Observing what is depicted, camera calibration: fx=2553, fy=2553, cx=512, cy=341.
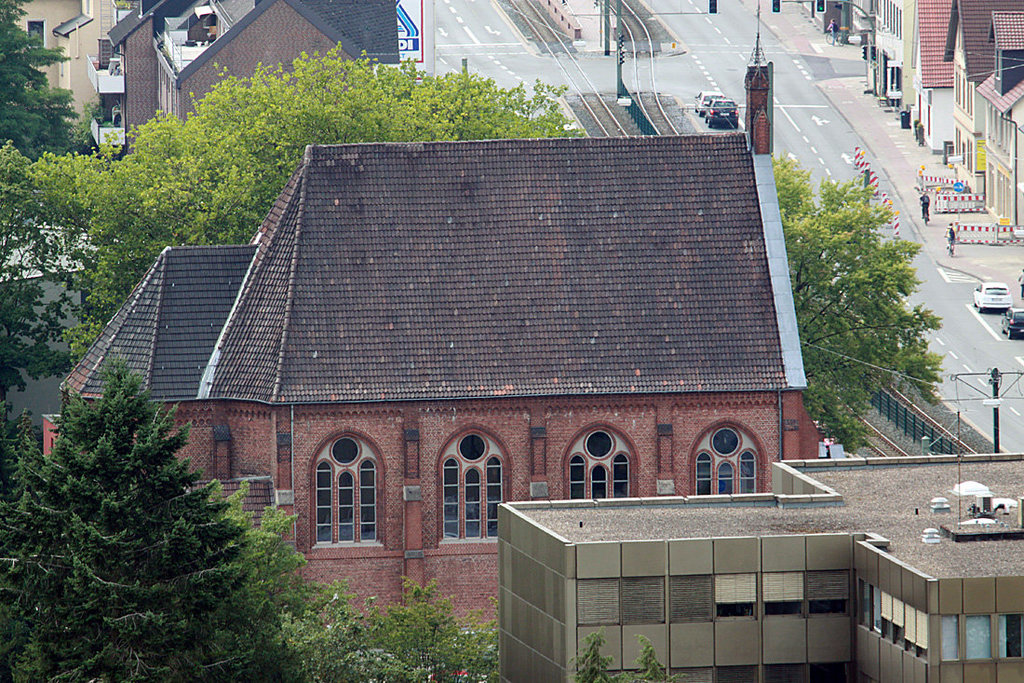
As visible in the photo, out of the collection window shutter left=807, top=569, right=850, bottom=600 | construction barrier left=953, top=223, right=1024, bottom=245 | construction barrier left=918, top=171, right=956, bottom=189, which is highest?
construction barrier left=918, top=171, right=956, bottom=189

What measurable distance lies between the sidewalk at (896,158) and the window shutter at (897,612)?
72.0m

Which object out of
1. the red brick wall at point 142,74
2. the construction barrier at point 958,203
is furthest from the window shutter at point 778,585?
the red brick wall at point 142,74

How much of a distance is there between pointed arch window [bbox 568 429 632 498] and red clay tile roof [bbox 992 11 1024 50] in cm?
6729

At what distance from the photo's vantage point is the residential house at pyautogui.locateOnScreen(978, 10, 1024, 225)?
133500 mm

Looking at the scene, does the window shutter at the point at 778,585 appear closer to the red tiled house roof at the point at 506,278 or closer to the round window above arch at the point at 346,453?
the red tiled house roof at the point at 506,278

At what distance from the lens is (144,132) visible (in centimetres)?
9912

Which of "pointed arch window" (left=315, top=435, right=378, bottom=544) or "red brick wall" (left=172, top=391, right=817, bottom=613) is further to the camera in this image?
"pointed arch window" (left=315, top=435, right=378, bottom=544)

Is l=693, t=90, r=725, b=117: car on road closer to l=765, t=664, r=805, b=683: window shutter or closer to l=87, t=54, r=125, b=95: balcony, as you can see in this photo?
l=87, t=54, r=125, b=95: balcony

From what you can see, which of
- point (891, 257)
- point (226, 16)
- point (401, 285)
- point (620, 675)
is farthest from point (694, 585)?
point (226, 16)

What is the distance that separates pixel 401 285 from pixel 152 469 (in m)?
20.5

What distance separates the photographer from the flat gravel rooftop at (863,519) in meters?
55.6

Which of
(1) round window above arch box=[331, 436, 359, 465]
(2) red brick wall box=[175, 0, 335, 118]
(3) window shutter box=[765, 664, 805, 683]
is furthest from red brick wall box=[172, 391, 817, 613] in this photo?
(2) red brick wall box=[175, 0, 335, 118]

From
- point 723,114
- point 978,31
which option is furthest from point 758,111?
point 978,31

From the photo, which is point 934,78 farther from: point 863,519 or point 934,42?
point 863,519
